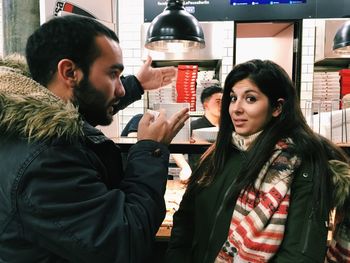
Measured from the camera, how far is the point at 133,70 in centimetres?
509

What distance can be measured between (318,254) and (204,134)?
2.95 feet

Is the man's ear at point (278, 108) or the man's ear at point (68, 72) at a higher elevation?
the man's ear at point (68, 72)

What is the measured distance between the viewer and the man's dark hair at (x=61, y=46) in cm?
100

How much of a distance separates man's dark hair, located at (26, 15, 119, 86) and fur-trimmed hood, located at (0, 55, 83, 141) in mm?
92

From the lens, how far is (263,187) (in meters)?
1.32

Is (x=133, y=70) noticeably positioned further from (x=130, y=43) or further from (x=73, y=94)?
(x=73, y=94)

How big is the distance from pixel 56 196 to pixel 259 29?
A: 17.9 ft

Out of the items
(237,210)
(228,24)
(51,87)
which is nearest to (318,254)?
(237,210)

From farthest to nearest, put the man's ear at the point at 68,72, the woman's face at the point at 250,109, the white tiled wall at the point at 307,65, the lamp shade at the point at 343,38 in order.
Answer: the white tiled wall at the point at 307,65 < the lamp shade at the point at 343,38 < the woman's face at the point at 250,109 < the man's ear at the point at 68,72

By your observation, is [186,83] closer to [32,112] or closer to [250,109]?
[250,109]

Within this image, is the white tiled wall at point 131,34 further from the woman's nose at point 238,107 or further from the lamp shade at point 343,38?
the woman's nose at point 238,107

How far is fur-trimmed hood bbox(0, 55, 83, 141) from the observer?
87 centimetres

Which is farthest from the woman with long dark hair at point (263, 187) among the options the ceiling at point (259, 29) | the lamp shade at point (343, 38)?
the ceiling at point (259, 29)

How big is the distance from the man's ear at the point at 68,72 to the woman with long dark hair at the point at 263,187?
756 mm
